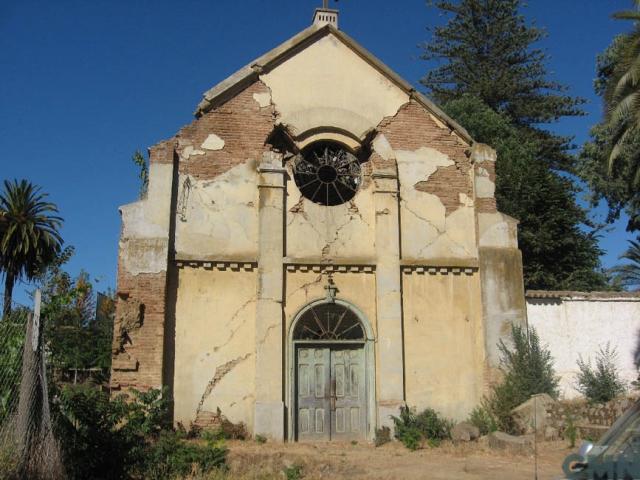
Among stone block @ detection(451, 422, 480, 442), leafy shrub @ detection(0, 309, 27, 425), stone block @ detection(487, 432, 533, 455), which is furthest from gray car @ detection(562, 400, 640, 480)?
stone block @ detection(451, 422, 480, 442)

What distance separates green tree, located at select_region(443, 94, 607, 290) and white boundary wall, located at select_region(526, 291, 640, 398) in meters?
8.82

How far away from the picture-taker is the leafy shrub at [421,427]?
13.5m

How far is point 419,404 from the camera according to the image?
14.3 meters

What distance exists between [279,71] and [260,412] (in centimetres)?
771

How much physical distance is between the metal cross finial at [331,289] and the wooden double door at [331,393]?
106 cm

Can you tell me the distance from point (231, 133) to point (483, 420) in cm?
841

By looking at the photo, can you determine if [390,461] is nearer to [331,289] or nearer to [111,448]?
[331,289]

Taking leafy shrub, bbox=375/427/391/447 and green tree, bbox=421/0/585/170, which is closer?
leafy shrub, bbox=375/427/391/447

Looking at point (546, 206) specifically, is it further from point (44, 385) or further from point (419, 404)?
point (44, 385)

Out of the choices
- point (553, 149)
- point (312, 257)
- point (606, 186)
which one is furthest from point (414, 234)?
point (553, 149)

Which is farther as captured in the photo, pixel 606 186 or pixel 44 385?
pixel 606 186

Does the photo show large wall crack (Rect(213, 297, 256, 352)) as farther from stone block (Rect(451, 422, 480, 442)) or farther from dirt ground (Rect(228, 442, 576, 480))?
stone block (Rect(451, 422, 480, 442))

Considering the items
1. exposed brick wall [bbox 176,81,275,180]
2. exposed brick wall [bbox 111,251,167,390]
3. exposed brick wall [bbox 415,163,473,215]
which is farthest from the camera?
exposed brick wall [bbox 415,163,473,215]

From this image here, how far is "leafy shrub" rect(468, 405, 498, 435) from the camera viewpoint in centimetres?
1389
